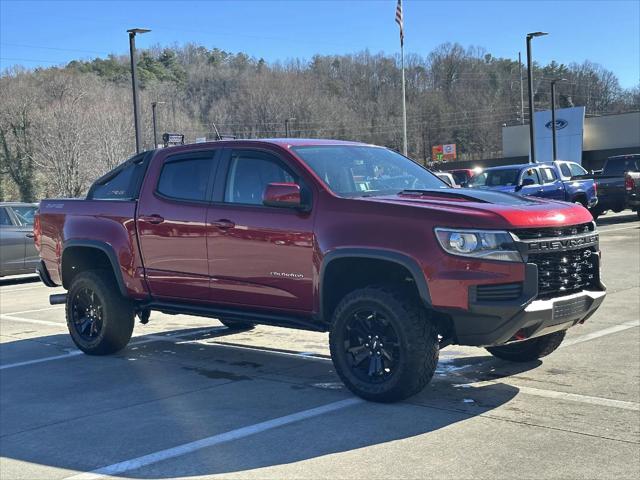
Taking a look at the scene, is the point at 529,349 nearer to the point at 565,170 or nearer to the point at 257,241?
the point at 257,241

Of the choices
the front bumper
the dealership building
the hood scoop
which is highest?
the dealership building

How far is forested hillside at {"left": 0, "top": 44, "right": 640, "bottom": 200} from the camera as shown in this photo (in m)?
58.8

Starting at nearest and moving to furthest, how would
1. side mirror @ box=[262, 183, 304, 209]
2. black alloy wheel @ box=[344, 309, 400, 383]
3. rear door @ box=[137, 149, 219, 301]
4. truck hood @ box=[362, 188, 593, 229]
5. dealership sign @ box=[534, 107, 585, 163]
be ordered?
truck hood @ box=[362, 188, 593, 229], black alloy wheel @ box=[344, 309, 400, 383], side mirror @ box=[262, 183, 304, 209], rear door @ box=[137, 149, 219, 301], dealership sign @ box=[534, 107, 585, 163]

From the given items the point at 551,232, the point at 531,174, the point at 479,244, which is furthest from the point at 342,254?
the point at 531,174

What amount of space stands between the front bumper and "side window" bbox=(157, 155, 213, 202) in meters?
2.76

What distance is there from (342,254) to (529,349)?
86.6 inches

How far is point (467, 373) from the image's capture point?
6.51m

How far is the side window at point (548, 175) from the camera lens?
21047 mm

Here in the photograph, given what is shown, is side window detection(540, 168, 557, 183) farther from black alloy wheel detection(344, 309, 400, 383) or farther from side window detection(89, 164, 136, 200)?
black alloy wheel detection(344, 309, 400, 383)

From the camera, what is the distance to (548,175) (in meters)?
21.2

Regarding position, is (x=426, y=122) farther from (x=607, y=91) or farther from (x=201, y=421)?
(x=201, y=421)

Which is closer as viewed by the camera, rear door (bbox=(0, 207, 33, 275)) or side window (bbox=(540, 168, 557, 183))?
rear door (bbox=(0, 207, 33, 275))

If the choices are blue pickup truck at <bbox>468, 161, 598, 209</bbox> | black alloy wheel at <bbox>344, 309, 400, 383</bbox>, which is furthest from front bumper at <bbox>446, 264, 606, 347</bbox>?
blue pickup truck at <bbox>468, 161, 598, 209</bbox>

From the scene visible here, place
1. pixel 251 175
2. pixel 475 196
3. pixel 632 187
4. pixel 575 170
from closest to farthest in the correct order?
pixel 475 196 → pixel 251 175 → pixel 632 187 → pixel 575 170
